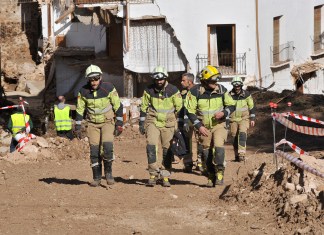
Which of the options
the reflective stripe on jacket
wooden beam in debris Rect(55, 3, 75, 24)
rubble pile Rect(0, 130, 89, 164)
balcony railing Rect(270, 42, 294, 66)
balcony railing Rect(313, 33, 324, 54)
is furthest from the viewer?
balcony railing Rect(313, 33, 324, 54)

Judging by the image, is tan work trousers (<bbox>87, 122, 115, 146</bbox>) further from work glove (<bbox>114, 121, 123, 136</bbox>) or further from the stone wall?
the stone wall

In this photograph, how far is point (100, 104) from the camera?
12844 mm

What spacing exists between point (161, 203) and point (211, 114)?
70.8 inches

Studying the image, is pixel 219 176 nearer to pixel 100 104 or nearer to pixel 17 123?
pixel 100 104

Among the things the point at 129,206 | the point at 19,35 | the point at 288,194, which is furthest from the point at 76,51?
the point at 288,194

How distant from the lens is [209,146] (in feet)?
42.3

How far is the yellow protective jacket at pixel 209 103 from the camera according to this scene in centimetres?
1277

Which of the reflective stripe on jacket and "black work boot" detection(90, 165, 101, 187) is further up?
the reflective stripe on jacket

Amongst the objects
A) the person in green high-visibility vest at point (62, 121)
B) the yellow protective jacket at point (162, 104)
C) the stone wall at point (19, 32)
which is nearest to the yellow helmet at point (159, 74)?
the yellow protective jacket at point (162, 104)

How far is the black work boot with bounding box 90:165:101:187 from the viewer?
42.9 ft

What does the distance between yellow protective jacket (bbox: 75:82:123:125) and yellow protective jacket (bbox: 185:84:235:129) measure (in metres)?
1.14

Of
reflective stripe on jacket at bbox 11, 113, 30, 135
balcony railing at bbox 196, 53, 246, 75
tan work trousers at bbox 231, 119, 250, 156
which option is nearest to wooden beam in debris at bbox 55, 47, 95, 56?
balcony railing at bbox 196, 53, 246, 75

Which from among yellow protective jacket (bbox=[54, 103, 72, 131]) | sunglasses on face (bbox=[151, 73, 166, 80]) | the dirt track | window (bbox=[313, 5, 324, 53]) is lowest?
the dirt track

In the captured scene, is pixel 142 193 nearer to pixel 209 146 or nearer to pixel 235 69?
pixel 209 146
